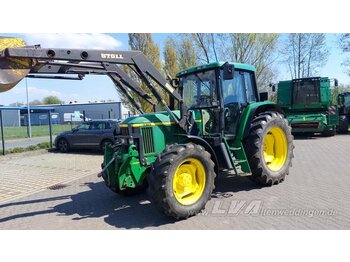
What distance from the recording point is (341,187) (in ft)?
19.4

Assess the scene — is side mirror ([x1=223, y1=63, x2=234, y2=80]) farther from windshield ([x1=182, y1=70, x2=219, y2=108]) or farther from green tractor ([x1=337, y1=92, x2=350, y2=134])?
green tractor ([x1=337, y1=92, x2=350, y2=134])

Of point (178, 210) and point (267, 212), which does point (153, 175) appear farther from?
point (267, 212)

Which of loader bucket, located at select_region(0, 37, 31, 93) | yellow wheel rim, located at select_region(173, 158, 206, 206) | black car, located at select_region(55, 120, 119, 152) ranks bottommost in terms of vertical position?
yellow wheel rim, located at select_region(173, 158, 206, 206)

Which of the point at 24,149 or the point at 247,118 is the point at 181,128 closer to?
the point at 247,118

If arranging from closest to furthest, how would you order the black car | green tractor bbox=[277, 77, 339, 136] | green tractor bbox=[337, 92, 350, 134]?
the black car < green tractor bbox=[277, 77, 339, 136] < green tractor bbox=[337, 92, 350, 134]

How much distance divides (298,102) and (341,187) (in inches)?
417

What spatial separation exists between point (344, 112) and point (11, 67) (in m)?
18.2

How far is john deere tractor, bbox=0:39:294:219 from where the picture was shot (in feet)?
14.4

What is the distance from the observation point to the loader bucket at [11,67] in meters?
3.92

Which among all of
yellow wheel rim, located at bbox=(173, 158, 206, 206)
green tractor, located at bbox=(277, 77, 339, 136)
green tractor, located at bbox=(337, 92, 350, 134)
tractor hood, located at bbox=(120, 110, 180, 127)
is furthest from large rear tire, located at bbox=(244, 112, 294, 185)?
green tractor, located at bbox=(337, 92, 350, 134)

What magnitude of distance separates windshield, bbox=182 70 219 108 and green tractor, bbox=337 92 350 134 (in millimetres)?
13928

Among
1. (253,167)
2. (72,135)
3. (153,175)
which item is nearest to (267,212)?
(253,167)

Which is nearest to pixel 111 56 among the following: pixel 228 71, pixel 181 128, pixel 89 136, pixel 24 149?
pixel 181 128

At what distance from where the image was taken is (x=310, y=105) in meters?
15.4
